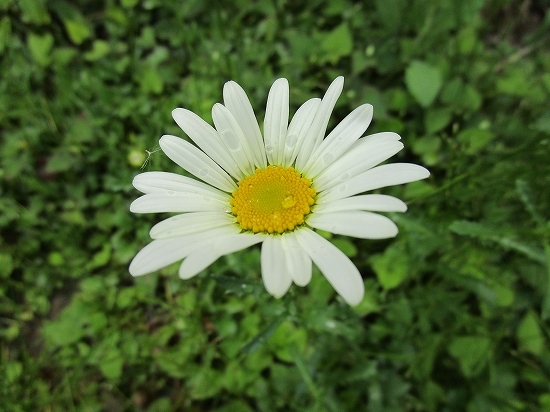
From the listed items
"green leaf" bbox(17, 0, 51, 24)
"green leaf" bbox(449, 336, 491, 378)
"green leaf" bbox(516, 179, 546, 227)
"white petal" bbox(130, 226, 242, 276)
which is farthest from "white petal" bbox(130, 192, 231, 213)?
"green leaf" bbox(17, 0, 51, 24)

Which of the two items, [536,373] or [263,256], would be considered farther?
[536,373]

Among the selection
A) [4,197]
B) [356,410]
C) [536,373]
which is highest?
[4,197]

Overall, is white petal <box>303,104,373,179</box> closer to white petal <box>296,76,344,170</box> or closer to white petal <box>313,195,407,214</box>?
white petal <box>296,76,344,170</box>

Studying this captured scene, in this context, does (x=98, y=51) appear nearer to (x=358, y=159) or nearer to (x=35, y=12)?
(x=35, y=12)

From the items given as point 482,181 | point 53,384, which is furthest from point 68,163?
point 482,181

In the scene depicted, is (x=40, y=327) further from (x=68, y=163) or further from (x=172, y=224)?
(x=172, y=224)

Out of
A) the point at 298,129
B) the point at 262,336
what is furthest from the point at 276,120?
the point at 262,336
